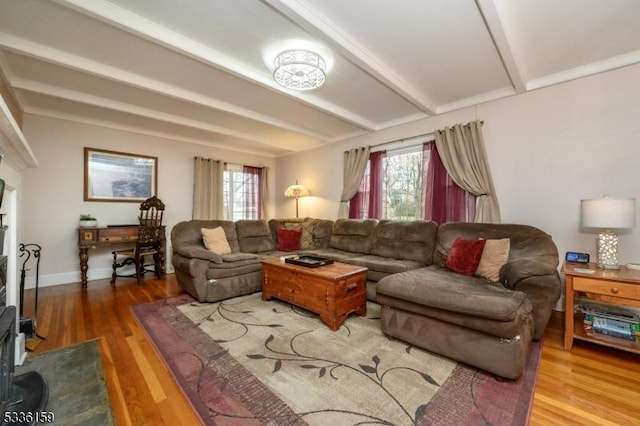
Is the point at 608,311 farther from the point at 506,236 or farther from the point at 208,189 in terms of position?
the point at 208,189

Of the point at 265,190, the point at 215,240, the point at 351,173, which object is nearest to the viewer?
the point at 215,240

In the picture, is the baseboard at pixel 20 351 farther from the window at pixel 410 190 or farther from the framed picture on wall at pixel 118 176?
the window at pixel 410 190

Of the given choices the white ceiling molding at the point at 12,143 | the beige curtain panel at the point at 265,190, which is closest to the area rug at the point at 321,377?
the white ceiling molding at the point at 12,143

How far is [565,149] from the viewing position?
107 inches

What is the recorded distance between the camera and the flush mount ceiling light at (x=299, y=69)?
2.24 m

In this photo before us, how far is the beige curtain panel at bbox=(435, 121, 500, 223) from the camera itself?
125 inches

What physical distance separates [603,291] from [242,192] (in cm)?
546

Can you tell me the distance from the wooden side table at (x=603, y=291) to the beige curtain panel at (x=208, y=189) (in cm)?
510

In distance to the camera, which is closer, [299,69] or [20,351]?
[20,351]

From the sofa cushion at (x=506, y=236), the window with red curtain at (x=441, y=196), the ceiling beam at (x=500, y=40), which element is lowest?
the sofa cushion at (x=506, y=236)

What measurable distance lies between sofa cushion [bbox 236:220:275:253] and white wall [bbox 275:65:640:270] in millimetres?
3090

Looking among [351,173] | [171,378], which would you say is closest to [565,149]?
[351,173]

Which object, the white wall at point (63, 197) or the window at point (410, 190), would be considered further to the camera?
the white wall at point (63, 197)

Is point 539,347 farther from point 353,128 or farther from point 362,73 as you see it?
point 353,128
